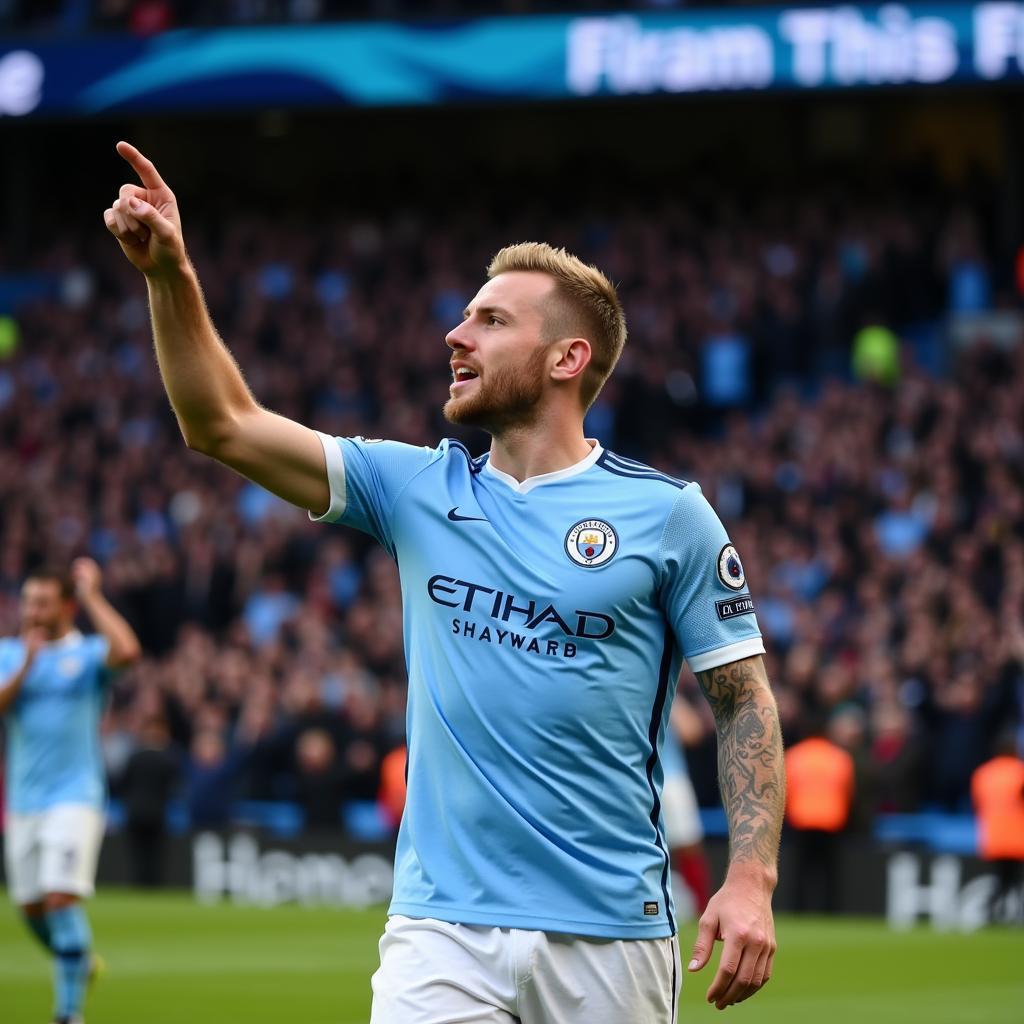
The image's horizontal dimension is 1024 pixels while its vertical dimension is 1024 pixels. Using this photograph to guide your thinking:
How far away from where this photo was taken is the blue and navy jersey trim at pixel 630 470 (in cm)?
473

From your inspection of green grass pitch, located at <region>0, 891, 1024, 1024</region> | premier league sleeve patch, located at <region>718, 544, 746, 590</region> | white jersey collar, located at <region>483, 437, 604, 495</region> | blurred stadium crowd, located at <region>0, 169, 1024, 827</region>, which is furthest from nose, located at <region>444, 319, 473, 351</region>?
blurred stadium crowd, located at <region>0, 169, 1024, 827</region>

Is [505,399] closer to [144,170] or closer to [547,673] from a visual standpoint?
[547,673]

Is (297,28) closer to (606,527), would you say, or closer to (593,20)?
(593,20)

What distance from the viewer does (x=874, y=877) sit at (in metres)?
17.9

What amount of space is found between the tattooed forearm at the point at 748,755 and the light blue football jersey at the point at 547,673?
6 cm

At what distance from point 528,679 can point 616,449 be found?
19.5m

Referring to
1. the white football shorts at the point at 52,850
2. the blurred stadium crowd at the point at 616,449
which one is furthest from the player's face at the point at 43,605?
the blurred stadium crowd at the point at 616,449

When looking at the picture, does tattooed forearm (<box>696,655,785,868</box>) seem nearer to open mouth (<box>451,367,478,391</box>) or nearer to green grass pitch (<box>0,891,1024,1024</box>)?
open mouth (<box>451,367,478,391</box>)

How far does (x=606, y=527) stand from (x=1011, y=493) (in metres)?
16.1

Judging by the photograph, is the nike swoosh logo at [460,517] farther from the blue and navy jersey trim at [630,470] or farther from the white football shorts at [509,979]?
the white football shorts at [509,979]

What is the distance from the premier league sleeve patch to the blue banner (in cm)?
2053

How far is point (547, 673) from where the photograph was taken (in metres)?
4.46

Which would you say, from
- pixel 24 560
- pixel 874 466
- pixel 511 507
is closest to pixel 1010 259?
pixel 874 466

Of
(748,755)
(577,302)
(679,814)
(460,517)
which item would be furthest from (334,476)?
(679,814)
